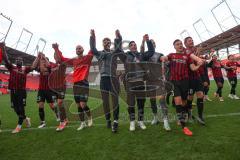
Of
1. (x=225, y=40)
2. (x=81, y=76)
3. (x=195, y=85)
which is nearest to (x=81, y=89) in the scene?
(x=81, y=76)

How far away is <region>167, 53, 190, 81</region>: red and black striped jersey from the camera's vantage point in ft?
16.2

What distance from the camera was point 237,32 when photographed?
32.0 metres

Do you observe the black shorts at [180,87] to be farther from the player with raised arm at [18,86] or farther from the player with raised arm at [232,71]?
the player with raised arm at [232,71]

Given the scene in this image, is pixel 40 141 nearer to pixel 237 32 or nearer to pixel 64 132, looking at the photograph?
pixel 64 132

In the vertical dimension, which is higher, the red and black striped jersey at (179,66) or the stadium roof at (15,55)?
the stadium roof at (15,55)

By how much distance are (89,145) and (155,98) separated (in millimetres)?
2172

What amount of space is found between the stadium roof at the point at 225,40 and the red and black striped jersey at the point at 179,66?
29286 mm

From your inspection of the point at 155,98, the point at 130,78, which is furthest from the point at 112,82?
the point at 155,98

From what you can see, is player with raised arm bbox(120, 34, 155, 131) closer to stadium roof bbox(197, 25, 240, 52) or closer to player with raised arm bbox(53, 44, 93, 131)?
player with raised arm bbox(53, 44, 93, 131)

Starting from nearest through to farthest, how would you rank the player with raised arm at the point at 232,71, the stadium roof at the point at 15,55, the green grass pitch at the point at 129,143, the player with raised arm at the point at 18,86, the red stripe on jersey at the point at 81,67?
the green grass pitch at the point at 129,143 → the red stripe on jersey at the point at 81,67 → the player with raised arm at the point at 18,86 → the player with raised arm at the point at 232,71 → the stadium roof at the point at 15,55

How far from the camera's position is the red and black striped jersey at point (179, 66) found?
4949 millimetres

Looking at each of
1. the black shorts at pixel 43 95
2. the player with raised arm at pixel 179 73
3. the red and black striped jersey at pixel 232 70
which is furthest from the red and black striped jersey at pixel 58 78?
the red and black striped jersey at pixel 232 70

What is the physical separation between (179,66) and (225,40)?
34561 mm

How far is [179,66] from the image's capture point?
497 centimetres
